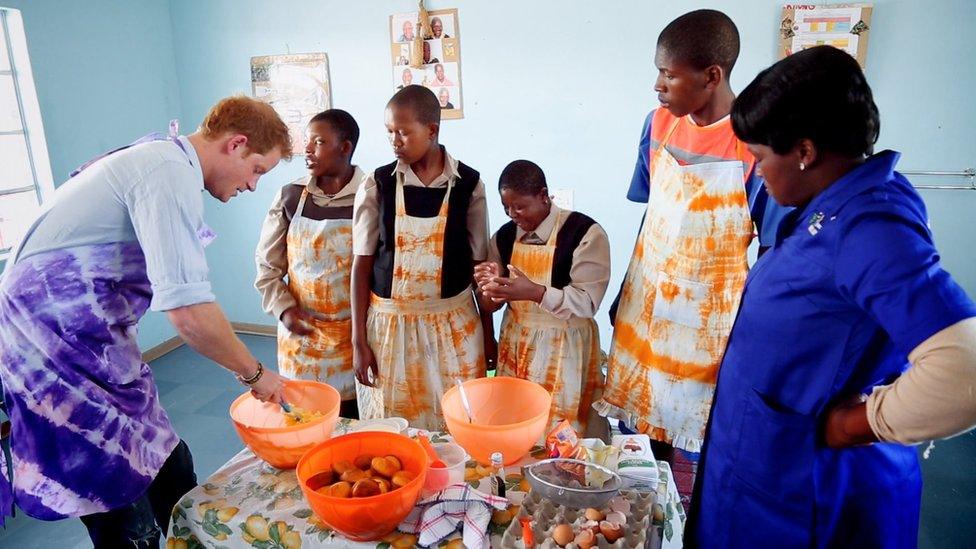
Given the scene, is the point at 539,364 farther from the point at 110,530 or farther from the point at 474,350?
the point at 110,530

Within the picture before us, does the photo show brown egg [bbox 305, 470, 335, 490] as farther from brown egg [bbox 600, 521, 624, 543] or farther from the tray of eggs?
brown egg [bbox 600, 521, 624, 543]

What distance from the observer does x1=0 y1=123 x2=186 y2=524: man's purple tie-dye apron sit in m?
1.23

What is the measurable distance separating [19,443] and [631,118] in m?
2.93

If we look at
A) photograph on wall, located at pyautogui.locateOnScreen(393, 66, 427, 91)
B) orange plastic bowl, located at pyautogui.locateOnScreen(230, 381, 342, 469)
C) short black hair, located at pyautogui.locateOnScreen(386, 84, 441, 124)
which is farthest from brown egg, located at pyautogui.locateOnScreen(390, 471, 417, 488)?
photograph on wall, located at pyautogui.locateOnScreen(393, 66, 427, 91)

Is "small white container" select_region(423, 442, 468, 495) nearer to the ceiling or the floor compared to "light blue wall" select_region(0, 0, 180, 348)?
nearer to the floor

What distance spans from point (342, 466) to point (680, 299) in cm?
97

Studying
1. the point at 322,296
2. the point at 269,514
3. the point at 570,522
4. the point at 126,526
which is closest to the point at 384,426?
the point at 269,514

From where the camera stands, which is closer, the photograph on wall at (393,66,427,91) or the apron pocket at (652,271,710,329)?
the apron pocket at (652,271,710,329)

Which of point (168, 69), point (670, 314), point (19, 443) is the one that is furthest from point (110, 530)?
point (168, 69)

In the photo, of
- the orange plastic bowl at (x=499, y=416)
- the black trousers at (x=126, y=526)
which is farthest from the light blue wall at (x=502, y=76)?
the black trousers at (x=126, y=526)

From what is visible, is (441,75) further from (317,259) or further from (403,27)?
(317,259)

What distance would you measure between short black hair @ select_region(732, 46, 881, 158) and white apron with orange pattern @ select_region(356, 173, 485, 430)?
1.11 metres

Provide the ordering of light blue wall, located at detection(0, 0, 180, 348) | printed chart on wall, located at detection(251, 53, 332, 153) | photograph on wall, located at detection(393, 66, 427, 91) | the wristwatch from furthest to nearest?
printed chart on wall, located at detection(251, 53, 332, 153), photograph on wall, located at detection(393, 66, 427, 91), light blue wall, located at detection(0, 0, 180, 348), the wristwatch

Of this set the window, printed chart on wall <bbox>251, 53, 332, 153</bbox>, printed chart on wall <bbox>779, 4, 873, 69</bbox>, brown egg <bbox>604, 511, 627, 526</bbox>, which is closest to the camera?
brown egg <bbox>604, 511, 627, 526</bbox>
